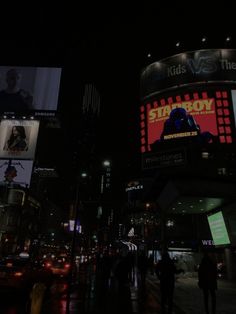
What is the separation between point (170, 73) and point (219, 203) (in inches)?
513

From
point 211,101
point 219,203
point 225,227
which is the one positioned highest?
point 211,101

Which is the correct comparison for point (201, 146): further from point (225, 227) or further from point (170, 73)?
point (170, 73)

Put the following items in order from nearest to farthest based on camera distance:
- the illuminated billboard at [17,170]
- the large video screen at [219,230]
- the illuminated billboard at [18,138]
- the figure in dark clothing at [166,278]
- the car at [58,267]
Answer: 1. the figure in dark clothing at [166,278]
2. the car at [58,267]
3. the large video screen at [219,230]
4. the illuminated billboard at [17,170]
5. the illuminated billboard at [18,138]

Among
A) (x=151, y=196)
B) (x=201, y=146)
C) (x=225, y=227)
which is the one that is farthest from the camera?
(x=151, y=196)

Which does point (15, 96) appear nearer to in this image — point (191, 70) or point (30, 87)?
point (30, 87)

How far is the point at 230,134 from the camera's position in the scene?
26.5 meters

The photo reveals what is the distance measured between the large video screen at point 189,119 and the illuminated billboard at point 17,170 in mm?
16557

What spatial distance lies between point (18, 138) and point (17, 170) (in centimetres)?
407

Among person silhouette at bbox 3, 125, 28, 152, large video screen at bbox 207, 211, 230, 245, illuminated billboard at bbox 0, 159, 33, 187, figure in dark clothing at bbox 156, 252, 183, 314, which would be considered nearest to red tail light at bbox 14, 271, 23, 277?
figure in dark clothing at bbox 156, 252, 183, 314

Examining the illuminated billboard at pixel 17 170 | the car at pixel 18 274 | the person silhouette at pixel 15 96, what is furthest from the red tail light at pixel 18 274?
the person silhouette at pixel 15 96

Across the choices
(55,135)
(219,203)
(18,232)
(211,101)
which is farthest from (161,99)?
(55,135)

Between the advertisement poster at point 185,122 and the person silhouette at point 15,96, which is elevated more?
the person silhouette at point 15,96

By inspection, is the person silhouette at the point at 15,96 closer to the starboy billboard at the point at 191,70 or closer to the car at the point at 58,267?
the starboy billboard at the point at 191,70

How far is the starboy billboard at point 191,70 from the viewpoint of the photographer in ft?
97.3
